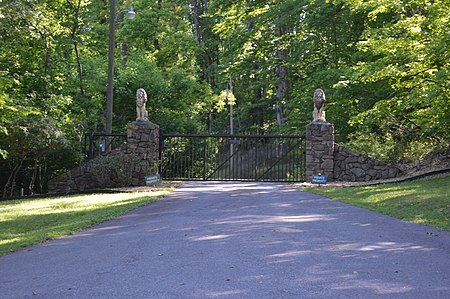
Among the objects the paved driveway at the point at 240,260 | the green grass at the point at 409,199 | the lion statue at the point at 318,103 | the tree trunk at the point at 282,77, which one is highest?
the tree trunk at the point at 282,77

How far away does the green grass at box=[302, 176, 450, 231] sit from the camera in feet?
32.0

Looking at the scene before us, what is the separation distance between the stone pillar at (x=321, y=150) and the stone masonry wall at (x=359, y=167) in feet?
1.40

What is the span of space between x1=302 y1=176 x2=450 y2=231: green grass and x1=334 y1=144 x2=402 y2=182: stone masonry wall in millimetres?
2798

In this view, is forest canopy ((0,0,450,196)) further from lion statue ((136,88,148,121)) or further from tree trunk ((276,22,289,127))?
lion statue ((136,88,148,121))

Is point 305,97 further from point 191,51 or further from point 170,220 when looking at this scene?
point 170,220

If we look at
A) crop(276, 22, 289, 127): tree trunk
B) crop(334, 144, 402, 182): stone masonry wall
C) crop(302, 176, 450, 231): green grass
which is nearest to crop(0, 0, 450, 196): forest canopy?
crop(276, 22, 289, 127): tree trunk

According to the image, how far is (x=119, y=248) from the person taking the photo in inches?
283

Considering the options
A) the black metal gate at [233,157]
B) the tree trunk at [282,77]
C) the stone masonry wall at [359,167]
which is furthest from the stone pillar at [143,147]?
the tree trunk at [282,77]

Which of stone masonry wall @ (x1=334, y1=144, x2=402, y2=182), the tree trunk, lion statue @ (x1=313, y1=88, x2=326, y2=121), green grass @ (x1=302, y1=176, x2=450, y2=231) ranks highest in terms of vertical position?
the tree trunk

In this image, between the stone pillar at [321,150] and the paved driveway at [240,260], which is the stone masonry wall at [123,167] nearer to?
the stone pillar at [321,150]

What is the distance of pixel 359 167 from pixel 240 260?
14215 millimetres

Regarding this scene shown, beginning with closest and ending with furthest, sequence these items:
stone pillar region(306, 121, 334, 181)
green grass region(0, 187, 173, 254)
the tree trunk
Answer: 1. green grass region(0, 187, 173, 254)
2. stone pillar region(306, 121, 334, 181)
3. the tree trunk

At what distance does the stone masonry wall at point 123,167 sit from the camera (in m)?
18.5

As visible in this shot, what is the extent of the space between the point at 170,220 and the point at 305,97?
56.2 ft
